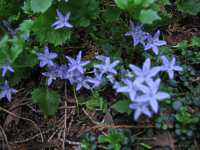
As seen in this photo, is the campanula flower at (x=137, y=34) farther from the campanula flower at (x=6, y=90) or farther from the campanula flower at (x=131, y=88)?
the campanula flower at (x=6, y=90)

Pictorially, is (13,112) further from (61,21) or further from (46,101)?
(61,21)

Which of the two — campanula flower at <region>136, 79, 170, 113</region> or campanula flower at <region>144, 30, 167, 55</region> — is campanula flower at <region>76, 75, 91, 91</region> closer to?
campanula flower at <region>144, 30, 167, 55</region>

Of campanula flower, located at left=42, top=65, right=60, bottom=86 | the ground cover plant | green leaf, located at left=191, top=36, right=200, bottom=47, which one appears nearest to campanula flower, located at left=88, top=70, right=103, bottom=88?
the ground cover plant

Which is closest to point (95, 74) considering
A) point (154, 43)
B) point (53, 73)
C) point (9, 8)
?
point (53, 73)

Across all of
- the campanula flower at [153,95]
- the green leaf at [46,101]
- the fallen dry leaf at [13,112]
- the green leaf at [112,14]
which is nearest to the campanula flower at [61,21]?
the green leaf at [112,14]

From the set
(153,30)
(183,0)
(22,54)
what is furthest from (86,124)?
(183,0)

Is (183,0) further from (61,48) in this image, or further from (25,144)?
(25,144)
